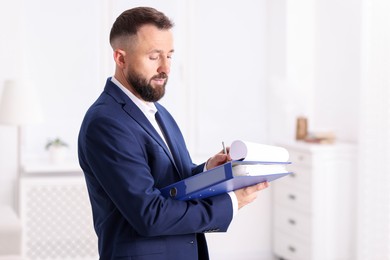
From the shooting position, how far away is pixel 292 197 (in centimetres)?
518

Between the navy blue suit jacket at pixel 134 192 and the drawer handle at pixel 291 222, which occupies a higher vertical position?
the navy blue suit jacket at pixel 134 192

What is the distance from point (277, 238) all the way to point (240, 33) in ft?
5.04

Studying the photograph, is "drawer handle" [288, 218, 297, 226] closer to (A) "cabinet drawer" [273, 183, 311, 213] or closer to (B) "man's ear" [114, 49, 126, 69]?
(A) "cabinet drawer" [273, 183, 311, 213]

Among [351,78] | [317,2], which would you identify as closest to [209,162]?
[351,78]

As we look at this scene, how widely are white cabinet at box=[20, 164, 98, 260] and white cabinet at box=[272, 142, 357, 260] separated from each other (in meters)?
1.40

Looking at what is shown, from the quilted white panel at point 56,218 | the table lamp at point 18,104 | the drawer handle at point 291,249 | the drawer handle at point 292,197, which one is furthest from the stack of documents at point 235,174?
the drawer handle at point 291,249

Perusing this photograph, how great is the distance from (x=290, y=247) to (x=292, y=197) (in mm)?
367

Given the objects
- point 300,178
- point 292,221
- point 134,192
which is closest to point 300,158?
point 300,178

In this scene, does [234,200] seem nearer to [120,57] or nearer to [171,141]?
[171,141]

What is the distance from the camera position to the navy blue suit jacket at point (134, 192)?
1951 mm

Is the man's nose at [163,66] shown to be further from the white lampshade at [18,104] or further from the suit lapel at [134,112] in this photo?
the white lampshade at [18,104]

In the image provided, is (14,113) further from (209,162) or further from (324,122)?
(209,162)

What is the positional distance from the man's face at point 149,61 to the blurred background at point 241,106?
240 centimetres

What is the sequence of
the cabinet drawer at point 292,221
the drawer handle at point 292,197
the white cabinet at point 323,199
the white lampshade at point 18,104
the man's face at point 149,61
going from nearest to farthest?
the man's face at point 149,61 → the white lampshade at point 18,104 → the white cabinet at point 323,199 → the cabinet drawer at point 292,221 → the drawer handle at point 292,197
